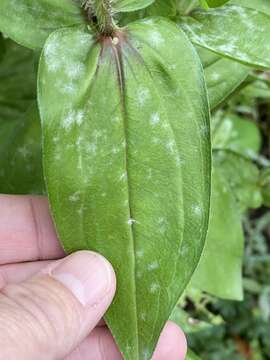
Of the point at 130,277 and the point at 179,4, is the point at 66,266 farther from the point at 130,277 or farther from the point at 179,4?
the point at 179,4

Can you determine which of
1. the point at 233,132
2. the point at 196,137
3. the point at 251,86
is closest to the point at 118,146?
the point at 196,137

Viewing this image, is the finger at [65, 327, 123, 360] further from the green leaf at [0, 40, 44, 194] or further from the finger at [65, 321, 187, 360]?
the green leaf at [0, 40, 44, 194]

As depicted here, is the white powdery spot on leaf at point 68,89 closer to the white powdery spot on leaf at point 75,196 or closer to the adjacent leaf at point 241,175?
the white powdery spot on leaf at point 75,196

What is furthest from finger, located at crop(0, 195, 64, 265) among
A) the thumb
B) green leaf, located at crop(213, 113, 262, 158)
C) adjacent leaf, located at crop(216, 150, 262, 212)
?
green leaf, located at crop(213, 113, 262, 158)

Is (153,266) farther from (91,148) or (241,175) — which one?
(241,175)

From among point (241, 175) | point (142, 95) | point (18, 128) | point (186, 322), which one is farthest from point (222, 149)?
point (142, 95)

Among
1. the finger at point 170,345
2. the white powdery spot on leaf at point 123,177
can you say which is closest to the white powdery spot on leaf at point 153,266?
the white powdery spot on leaf at point 123,177
